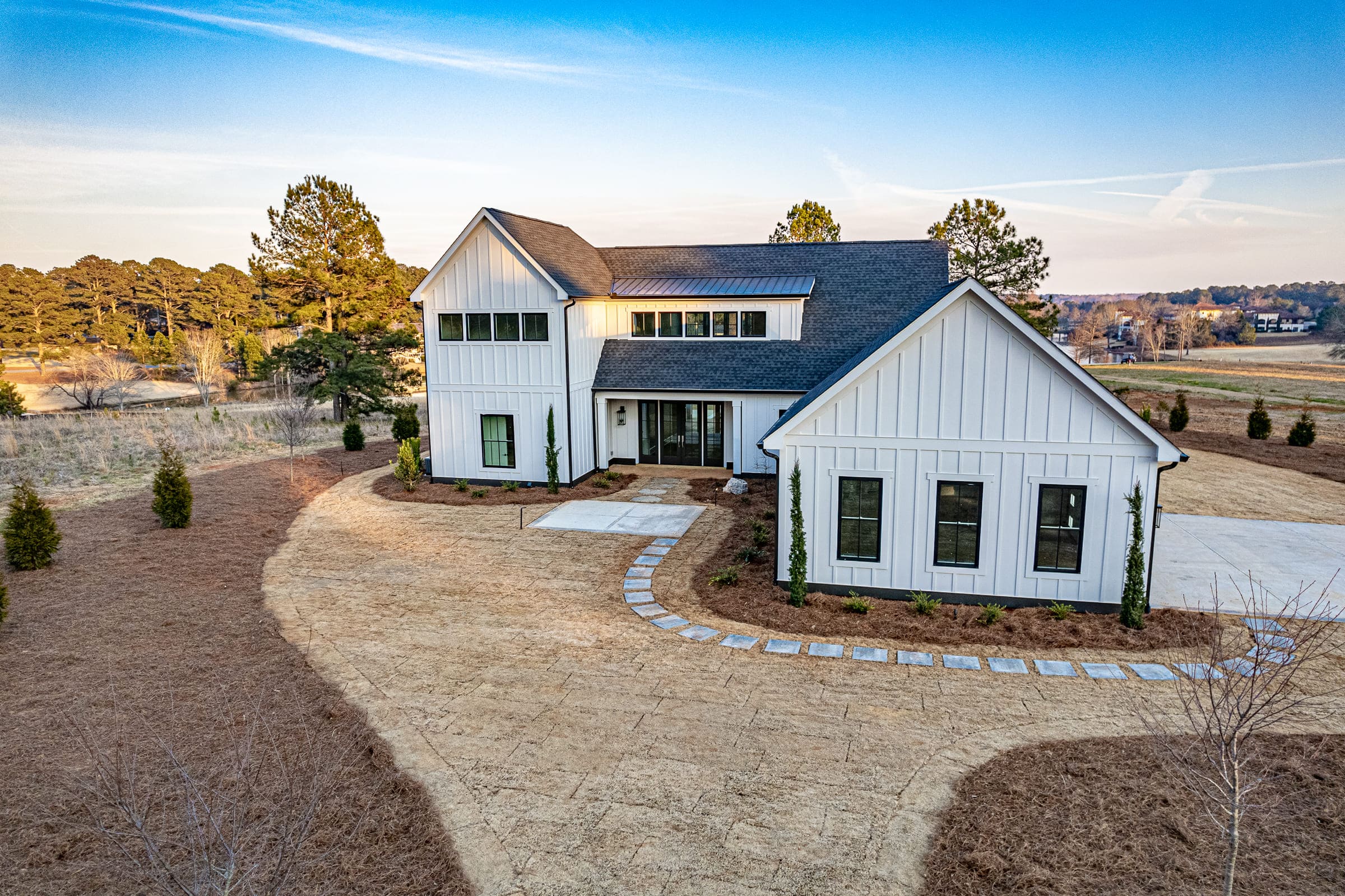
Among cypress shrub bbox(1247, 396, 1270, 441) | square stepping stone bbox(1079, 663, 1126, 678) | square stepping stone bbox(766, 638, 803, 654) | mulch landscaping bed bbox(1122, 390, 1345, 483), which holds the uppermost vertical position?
cypress shrub bbox(1247, 396, 1270, 441)

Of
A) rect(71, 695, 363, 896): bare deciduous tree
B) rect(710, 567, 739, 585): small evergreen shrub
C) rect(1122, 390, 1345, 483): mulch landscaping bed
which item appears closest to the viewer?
rect(71, 695, 363, 896): bare deciduous tree

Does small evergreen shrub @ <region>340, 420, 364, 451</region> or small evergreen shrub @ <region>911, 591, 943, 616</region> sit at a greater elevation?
small evergreen shrub @ <region>340, 420, 364, 451</region>

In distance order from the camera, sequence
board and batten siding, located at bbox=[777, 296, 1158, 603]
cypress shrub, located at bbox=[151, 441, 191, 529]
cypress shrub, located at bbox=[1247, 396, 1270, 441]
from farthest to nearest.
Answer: cypress shrub, located at bbox=[1247, 396, 1270, 441], cypress shrub, located at bbox=[151, 441, 191, 529], board and batten siding, located at bbox=[777, 296, 1158, 603]

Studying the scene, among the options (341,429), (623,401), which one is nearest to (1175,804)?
(623,401)

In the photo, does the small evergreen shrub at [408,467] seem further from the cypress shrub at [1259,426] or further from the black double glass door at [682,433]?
the cypress shrub at [1259,426]

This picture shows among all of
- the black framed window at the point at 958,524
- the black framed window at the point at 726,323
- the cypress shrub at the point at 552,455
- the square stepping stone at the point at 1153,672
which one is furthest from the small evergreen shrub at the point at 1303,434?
the cypress shrub at the point at 552,455

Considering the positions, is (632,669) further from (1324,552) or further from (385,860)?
(1324,552)

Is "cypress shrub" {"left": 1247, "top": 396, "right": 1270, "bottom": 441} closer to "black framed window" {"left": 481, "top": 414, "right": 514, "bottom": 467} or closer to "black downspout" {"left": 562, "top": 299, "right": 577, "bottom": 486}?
"black downspout" {"left": 562, "top": 299, "right": 577, "bottom": 486}

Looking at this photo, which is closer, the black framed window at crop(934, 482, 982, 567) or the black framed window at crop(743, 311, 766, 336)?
the black framed window at crop(934, 482, 982, 567)

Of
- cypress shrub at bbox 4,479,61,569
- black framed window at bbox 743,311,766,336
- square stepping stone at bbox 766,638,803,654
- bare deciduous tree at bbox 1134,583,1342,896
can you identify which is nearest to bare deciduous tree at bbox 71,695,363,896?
square stepping stone at bbox 766,638,803,654
